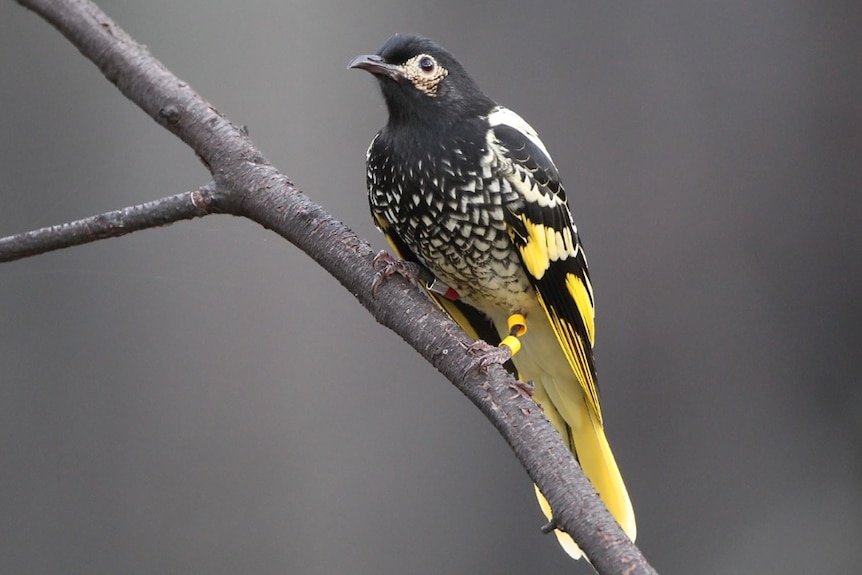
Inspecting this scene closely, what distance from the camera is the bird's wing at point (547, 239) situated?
161cm

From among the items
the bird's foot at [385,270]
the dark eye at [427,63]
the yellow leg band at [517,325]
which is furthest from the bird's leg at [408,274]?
the dark eye at [427,63]

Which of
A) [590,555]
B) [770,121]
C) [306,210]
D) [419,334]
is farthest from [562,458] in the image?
[770,121]

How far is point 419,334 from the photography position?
4.48 ft

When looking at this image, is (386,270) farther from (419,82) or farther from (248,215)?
(419,82)

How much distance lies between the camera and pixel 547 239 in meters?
1.63

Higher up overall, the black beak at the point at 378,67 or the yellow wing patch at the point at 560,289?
the black beak at the point at 378,67

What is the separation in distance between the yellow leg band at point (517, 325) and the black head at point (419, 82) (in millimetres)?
384

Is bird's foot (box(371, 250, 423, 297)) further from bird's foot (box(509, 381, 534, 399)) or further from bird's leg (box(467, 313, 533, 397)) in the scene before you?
bird's foot (box(509, 381, 534, 399))

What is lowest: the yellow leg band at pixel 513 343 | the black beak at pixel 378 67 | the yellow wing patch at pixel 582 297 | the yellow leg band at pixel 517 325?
the yellow leg band at pixel 513 343

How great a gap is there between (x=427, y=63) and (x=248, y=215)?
1.42ft

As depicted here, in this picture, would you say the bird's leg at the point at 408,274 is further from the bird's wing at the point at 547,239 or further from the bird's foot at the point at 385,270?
the bird's wing at the point at 547,239

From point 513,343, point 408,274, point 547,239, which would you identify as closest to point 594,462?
point 513,343

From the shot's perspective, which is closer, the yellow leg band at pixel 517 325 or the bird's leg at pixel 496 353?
the bird's leg at pixel 496 353

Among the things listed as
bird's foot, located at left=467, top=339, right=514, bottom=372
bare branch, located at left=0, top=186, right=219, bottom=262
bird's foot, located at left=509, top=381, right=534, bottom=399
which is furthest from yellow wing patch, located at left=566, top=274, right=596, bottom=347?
bare branch, located at left=0, top=186, right=219, bottom=262
